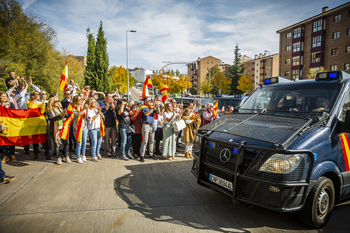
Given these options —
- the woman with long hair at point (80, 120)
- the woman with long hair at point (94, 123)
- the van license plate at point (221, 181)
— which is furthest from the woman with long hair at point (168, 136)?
the van license plate at point (221, 181)

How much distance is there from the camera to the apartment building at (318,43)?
125 feet

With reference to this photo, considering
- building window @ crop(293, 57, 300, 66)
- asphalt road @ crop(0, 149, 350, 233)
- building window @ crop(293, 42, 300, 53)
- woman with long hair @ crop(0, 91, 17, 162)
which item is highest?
building window @ crop(293, 42, 300, 53)

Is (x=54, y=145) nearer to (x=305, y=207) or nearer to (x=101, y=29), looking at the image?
(x=305, y=207)

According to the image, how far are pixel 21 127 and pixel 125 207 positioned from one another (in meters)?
5.23

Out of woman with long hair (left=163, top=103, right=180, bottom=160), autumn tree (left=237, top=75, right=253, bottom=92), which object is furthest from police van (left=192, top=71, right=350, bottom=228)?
autumn tree (left=237, top=75, right=253, bottom=92)

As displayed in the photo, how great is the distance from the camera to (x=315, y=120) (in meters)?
3.54

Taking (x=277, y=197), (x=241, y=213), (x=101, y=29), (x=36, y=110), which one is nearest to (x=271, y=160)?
(x=277, y=197)

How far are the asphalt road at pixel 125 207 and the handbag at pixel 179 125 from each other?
1953 millimetres

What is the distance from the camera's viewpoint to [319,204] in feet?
10.7

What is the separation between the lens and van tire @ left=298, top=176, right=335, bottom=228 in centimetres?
314

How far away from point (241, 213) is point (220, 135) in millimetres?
1468

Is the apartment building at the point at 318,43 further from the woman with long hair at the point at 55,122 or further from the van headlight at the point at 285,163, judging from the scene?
the van headlight at the point at 285,163

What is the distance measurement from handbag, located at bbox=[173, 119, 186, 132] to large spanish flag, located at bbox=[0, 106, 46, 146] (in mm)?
4405

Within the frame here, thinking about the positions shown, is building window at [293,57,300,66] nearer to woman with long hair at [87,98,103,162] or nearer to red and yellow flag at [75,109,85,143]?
woman with long hair at [87,98,103,162]
